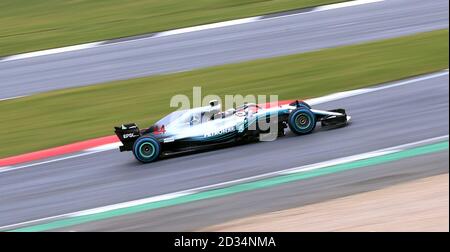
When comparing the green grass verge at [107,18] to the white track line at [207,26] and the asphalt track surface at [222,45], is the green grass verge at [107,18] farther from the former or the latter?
the asphalt track surface at [222,45]

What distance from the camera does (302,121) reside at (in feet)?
37.2

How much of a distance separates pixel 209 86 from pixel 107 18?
297 inches

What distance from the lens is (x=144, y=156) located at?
11.5 m

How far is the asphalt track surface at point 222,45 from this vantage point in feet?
57.1

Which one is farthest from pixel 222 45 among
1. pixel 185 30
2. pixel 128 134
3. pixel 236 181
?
pixel 236 181

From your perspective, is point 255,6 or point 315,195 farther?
point 255,6

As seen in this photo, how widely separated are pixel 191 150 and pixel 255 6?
1022 centimetres

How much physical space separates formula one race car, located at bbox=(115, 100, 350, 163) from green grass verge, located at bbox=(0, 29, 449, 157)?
2393 mm

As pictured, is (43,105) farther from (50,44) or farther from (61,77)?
(50,44)

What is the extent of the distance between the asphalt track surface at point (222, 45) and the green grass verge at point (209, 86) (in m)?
0.65

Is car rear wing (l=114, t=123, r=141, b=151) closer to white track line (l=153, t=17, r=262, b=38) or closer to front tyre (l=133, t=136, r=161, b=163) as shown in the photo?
front tyre (l=133, t=136, r=161, b=163)

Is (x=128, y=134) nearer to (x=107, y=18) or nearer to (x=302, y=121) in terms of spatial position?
(x=302, y=121)

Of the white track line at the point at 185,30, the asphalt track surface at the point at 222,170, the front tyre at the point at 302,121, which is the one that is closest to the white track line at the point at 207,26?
the white track line at the point at 185,30
